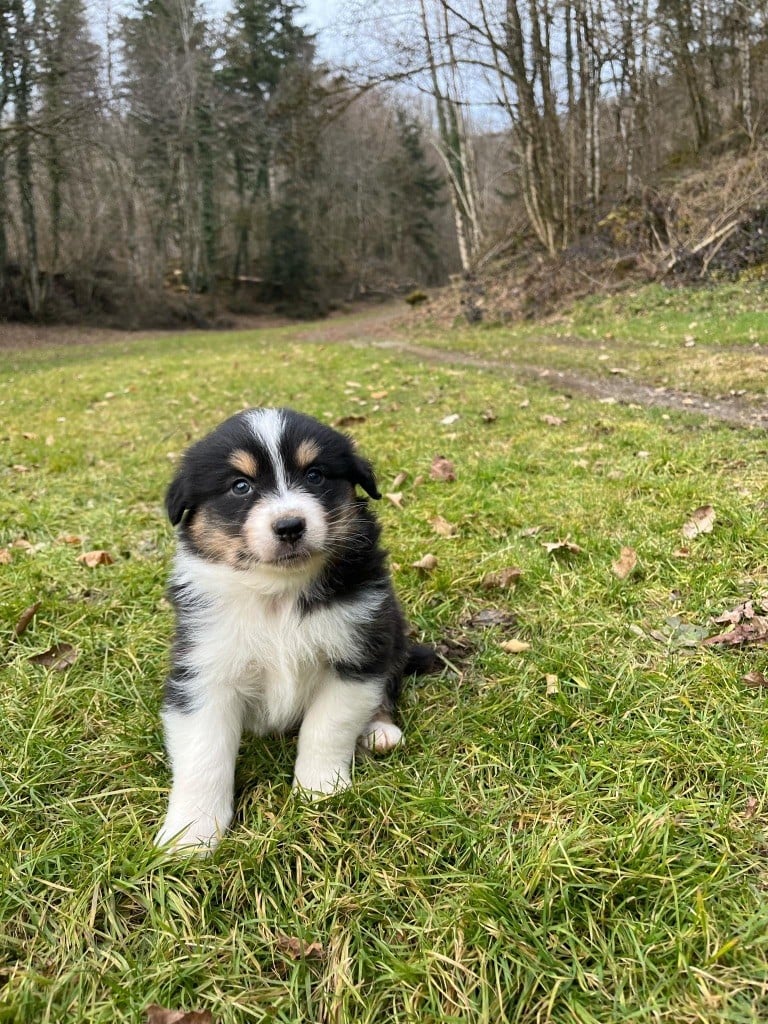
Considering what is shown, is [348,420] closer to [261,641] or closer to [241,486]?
[241,486]

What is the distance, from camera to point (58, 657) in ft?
10.3

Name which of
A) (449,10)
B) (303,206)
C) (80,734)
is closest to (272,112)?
(449,10)

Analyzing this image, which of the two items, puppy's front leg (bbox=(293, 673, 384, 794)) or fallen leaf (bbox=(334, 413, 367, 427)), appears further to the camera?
fallen leaf (bbox=(334, 413, 367, 427))

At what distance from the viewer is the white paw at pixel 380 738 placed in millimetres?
2457

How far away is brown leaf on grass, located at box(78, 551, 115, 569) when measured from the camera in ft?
13.3

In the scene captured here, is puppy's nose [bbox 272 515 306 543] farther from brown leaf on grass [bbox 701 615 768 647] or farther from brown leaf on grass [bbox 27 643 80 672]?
brown leaf on grass [bbox 701 615 768 647]

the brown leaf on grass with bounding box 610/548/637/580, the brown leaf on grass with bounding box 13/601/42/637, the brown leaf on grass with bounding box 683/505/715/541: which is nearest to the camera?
the brown leaf on grass with bounding box 13/601/42/637

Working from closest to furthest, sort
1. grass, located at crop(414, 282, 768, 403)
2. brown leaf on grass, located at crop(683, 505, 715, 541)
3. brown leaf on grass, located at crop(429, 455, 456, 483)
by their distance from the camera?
brown leaf on grass, located at crop(683, 505, 715, 541) → brown leaf on grass, located at crop(429, 455, 456, 483) → grass, located at crop(414, 282, 768, 403)

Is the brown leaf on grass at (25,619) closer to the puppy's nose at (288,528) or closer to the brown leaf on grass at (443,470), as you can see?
the puppy's nose at (288,528)

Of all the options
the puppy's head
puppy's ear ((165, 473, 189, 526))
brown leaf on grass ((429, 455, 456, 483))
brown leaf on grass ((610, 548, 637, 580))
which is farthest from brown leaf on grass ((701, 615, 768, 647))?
brown leaf on grass ((429, 455, 456, 483))

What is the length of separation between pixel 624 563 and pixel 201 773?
243cm

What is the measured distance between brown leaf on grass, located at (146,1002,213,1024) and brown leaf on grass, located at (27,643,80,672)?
5.83ft

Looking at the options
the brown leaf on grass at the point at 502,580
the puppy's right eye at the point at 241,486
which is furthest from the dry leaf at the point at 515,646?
the puppy's right eye at the point at 241,486

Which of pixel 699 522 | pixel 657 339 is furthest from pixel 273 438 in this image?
pixel 657 339
